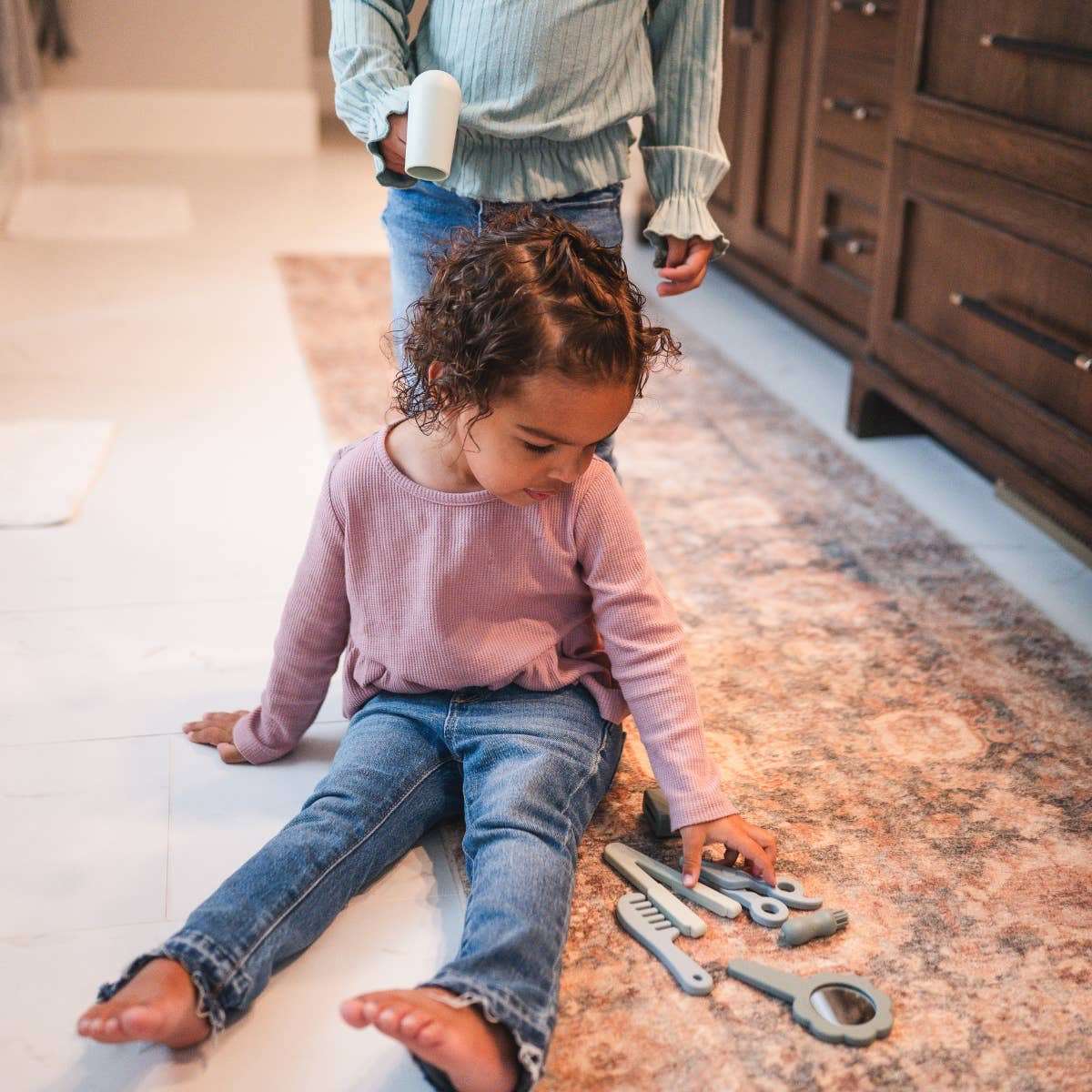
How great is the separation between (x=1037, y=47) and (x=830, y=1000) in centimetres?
121

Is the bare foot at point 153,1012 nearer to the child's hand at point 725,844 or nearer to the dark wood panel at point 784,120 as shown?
the child's hand at point 725,844

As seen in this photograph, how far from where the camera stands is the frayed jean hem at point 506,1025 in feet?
2.78

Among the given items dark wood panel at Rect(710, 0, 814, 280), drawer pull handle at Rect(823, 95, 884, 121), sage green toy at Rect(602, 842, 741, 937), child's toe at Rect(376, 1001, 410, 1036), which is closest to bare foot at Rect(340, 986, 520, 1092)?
child's toe at Rect(376, 1001, 410, 1036)

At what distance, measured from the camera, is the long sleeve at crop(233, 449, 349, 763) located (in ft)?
3.78

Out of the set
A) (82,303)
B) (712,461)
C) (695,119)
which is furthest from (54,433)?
(695,119)

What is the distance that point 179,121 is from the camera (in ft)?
16.1

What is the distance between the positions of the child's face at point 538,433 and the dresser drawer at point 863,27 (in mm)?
1476

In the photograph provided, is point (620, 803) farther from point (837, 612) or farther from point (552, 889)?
point (837, 612)

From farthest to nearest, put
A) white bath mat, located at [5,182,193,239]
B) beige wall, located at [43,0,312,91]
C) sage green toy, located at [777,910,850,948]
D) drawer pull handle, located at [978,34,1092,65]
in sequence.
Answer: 1. beige wall, located at [43,0,312,91]
2. white bath mat, located at [5,182,193,239]
3. drawer pull handle, located at [978,34,1092,65]
4. sage green toy, located at [777,910,850,948]

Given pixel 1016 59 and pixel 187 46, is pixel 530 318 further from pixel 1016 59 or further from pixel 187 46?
pixel 187 46

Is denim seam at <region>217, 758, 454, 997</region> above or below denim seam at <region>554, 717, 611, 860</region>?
below

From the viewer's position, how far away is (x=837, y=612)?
1590 millimetres

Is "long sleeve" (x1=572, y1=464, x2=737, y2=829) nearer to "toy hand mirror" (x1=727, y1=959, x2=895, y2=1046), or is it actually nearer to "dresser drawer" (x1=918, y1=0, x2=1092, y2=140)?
"toy hand mirror" (x1=727, y1=959, x2=895, y2=1046)

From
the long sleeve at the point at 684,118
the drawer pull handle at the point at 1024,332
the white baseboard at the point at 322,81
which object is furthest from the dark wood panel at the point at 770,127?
the white baseboard at the point at 322,81
